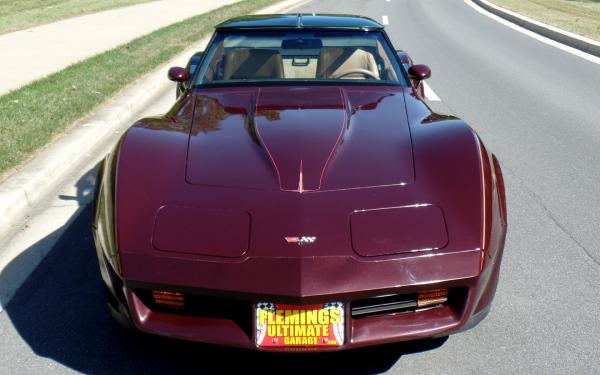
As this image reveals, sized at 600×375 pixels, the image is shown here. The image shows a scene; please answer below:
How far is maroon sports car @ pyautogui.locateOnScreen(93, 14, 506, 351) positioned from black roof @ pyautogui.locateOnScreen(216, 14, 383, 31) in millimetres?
1389

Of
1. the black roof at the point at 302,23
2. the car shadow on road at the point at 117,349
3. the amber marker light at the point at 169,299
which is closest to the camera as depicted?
the amber marker light at the point at 169,299

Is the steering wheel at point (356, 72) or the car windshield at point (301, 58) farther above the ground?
the car windshield at point (301, 58)

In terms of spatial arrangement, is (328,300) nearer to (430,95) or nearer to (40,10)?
(430,95)

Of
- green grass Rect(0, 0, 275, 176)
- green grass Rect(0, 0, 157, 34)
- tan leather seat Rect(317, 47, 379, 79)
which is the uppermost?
tan leather seat Rect(317, 47, 379, 79)

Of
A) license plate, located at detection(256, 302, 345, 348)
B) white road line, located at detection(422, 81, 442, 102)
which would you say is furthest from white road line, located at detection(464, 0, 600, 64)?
license plate, located at detection(256, 302, 345, 348)

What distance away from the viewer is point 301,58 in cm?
526

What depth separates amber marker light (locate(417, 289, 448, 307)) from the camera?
9.91ft

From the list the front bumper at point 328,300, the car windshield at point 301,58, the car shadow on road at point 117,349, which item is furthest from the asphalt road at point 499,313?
the car windshield at point 301,58

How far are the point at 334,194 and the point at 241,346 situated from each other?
0.76 meters

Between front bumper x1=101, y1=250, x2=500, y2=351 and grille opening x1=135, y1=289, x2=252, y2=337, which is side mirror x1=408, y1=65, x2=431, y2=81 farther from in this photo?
grille opening x1=135, y1=289, x2=252, y2=337

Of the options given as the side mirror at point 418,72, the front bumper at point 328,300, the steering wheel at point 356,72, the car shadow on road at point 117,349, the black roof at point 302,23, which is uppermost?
the black roof at point 302,23

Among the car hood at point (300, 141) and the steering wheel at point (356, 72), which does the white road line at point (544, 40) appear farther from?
the car hood at point (300, 141)

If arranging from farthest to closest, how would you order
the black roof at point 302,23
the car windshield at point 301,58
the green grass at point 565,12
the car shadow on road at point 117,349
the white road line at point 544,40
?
1. the green grass at point 565,12
2. the white road line at point 544,40
3. the black roof at point 302,23
4. the car windshield at point 301,58
5. the car shadow on road at point 117,349

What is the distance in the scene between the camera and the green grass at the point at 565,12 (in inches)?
763
